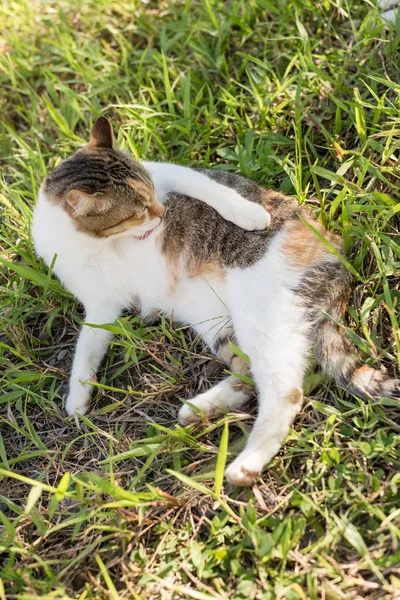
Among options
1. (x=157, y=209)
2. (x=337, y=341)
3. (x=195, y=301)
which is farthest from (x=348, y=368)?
(x=157, y=209)

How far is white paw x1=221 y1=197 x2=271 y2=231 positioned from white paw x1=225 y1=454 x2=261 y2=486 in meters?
1.01

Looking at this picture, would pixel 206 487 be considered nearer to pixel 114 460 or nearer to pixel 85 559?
pixel 114 460

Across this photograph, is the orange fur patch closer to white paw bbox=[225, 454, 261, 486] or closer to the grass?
the grass

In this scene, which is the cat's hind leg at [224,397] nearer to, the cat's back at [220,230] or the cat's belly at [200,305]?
the cat's belly at [200,305]

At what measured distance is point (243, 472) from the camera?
203cm

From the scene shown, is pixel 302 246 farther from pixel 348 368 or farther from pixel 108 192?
pixel 108 192

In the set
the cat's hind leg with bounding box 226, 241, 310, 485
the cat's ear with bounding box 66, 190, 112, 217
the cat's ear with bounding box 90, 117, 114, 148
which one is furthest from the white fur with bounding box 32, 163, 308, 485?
the cat's ear with bounding box 90, 117, 114, 148

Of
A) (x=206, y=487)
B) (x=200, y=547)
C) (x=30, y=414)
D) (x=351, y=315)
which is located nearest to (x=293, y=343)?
(x=351, y=315)

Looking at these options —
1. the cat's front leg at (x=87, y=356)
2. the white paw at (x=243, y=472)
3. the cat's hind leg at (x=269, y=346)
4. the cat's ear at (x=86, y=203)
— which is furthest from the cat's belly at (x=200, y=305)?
the white paw at (x=243, y=472)

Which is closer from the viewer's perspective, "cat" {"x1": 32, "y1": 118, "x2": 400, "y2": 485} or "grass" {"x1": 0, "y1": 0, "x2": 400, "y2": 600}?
"grass" {"x1": 0, "y1": 0, "x2": 400, "y2": 600}

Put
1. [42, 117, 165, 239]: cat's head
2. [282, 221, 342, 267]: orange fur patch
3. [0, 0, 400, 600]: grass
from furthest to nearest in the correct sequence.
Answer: [42, 117, 165, 239]: cat's head → [282, 221, 342, 267]: orange fur patch → [0, 0, 400, 600]: grass

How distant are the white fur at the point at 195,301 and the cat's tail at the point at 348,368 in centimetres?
9

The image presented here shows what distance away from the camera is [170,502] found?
2102 millimetres

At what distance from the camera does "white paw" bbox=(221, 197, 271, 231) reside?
2396 mm
